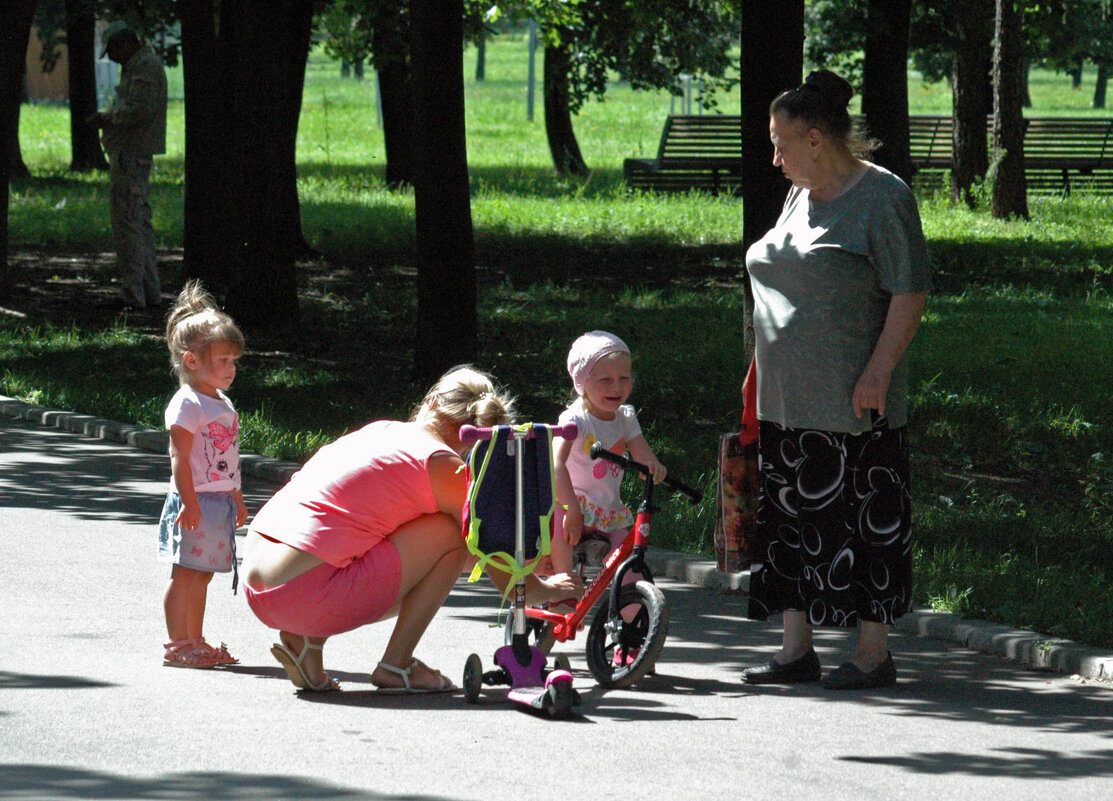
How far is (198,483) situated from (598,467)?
1454 mm

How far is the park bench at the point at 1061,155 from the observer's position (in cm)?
2991

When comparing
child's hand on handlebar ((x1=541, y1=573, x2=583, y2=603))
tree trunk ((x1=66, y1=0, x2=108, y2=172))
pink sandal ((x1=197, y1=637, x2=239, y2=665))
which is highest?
tree trunk ((x1=66, y1=0, x2=108, y2=172))

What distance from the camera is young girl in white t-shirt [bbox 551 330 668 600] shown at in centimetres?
612

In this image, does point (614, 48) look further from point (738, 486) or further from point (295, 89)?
point (738, 486)

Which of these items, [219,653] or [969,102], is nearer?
[219,653]

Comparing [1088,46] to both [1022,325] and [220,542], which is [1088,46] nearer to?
[1022,325]

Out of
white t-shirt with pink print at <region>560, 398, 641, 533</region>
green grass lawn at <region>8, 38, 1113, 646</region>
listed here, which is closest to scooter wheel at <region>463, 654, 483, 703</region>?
white t-shirt with pink print at <region>560, 398, 641, 533</region>

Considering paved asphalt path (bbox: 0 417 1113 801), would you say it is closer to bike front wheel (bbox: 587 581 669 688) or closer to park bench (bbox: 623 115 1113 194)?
bike front wheel (bbox: 587 581 669 688)

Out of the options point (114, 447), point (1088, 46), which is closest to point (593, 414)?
point (114, 447)

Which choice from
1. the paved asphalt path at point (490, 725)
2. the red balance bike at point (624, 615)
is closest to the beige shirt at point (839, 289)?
the red balance bike at point (624, 615)

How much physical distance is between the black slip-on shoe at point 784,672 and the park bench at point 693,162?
22833mm

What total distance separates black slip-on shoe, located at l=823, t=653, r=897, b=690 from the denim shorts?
2213 millimetres

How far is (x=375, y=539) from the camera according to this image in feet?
18.8

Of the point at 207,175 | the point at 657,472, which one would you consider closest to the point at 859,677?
the point at 657,472
